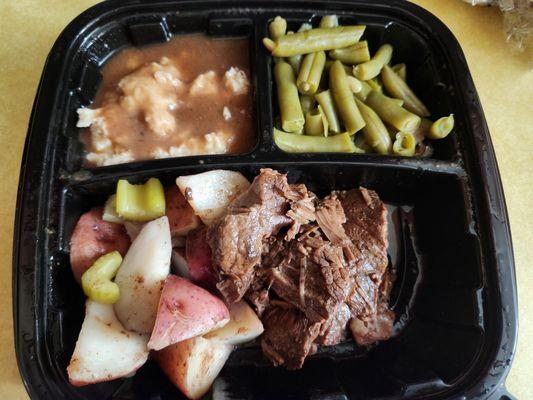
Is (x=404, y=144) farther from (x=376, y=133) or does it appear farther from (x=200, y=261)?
(x=200, y=261)

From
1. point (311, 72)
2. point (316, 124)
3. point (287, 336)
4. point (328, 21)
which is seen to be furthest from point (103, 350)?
point (328, 21)

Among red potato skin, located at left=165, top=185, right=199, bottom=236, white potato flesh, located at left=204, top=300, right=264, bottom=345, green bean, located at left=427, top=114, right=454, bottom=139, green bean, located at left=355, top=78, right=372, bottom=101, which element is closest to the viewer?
white potato flesh, located at left=204, top=300, right=264, bottom=345

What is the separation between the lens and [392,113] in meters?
2.38

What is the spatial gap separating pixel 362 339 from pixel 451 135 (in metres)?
1.17

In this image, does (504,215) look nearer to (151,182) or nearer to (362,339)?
(362,339)

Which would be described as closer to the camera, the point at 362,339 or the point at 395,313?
the point at 362,339

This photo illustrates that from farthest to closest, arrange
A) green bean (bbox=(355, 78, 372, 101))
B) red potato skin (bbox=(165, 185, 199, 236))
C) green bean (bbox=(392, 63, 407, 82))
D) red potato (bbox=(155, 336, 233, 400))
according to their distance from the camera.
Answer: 1. green bean (bbox=(392, 63, 407, 82))
2. green bean (bbox=(355, 78, 372, 101))
3. red potato skin (bbox=(165, 185, 199, 236))
4. red potato (bbox=(155, 336, 233, 400))

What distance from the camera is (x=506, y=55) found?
9.81 ft

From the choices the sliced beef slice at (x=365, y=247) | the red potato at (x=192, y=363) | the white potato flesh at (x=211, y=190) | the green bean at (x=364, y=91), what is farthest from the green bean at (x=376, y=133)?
the red potato at (x=192, y=363)

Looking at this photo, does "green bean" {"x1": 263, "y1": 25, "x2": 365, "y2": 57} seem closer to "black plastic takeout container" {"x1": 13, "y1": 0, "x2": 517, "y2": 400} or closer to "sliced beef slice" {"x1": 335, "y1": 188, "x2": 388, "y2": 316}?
"black plastic takeout container" {"x1": 13, "y1": 0, "x2": 517, "y2": 400}

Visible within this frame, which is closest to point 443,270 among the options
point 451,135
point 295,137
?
point 451,135

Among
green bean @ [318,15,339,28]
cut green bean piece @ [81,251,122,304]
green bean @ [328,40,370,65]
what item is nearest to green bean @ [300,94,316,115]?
green bean @ [328,40,370,65]

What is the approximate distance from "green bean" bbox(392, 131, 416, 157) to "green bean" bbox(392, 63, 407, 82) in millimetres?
453

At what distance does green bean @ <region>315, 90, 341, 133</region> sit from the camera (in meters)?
2.39
